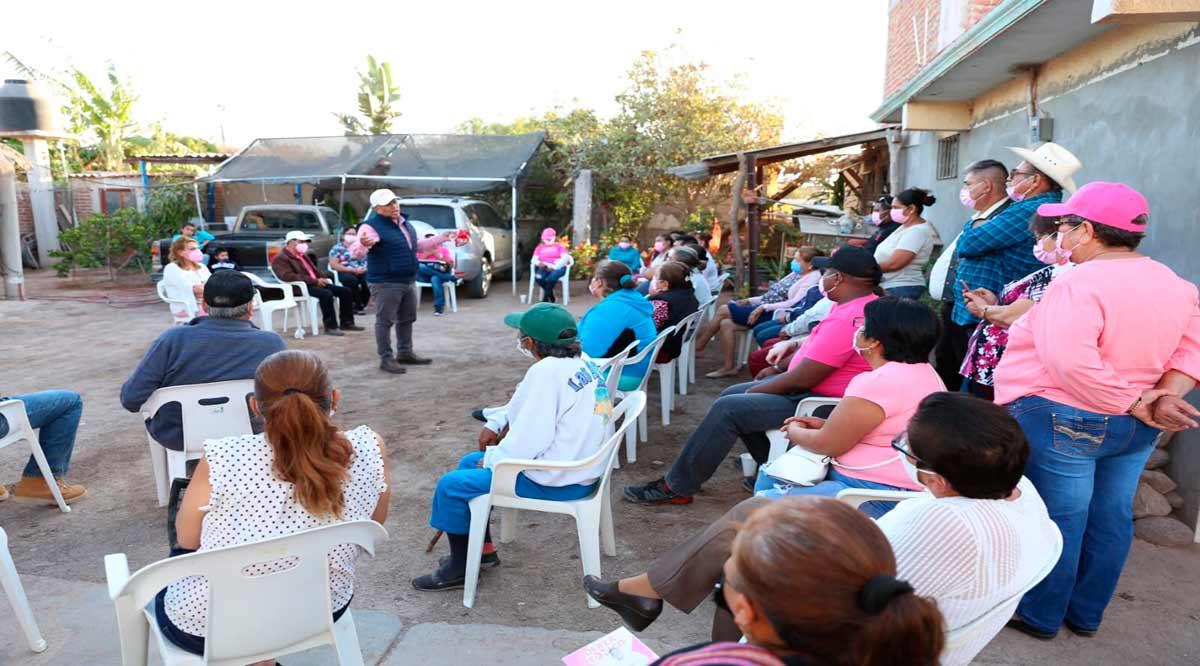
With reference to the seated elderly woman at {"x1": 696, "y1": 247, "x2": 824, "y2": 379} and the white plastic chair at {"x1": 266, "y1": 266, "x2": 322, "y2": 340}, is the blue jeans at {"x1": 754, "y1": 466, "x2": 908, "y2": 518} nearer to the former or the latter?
the seated elderly woman at {"x1": 696, "y1": 247, "x2": 824, "y2": 379}

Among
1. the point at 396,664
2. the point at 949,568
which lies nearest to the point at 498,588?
the point at 396,664

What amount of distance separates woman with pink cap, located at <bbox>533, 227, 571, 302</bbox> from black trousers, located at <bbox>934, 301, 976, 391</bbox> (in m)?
7.91

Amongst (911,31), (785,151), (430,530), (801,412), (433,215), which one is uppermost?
(911,31)

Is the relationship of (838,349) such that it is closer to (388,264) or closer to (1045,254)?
(1045,254)

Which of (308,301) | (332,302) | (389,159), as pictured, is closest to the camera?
(308,301)

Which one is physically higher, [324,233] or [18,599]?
[324,233]

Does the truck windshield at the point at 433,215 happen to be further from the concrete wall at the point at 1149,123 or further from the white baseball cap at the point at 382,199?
the concrete wall at the point at 1149,123

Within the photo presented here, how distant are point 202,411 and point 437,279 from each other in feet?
24.7

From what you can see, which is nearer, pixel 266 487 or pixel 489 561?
pixel 266 487

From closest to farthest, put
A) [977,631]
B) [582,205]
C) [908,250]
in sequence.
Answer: [977,631] < [908,250] < [582,205]

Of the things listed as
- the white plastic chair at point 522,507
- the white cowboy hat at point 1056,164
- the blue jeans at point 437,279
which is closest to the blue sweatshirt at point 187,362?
the white plastic chair at point 522,507

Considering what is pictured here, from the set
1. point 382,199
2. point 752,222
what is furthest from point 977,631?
point 752,222

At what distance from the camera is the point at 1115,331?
2438 mm

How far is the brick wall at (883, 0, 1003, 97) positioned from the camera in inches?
310
